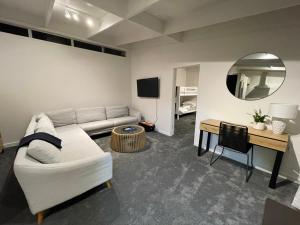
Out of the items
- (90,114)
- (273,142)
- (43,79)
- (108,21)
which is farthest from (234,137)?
(43,79)

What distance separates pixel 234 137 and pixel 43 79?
13.9 feet

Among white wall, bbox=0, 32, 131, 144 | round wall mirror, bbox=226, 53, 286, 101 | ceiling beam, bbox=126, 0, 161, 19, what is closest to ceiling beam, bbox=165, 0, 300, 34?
round wall mirror, bbox=226, 53, 286, 101

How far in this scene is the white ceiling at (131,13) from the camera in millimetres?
2121

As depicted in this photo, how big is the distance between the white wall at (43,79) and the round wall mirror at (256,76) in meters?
3.45

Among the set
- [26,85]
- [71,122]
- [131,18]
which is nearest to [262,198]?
[131,18]

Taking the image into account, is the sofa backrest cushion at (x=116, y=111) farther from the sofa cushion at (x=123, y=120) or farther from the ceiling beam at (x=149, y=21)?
the ceiling beam at (x=149, y=21)

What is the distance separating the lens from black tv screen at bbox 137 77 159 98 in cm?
424

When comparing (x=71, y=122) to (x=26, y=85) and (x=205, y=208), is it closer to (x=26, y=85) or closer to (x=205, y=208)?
(x=26, y=85)

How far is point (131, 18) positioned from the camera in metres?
2.44

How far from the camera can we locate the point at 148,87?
4.44 meters

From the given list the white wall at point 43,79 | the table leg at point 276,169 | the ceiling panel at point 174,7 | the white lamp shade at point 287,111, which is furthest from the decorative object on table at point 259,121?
the white wall at point 43,79

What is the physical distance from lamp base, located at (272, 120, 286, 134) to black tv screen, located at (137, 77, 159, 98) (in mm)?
2761

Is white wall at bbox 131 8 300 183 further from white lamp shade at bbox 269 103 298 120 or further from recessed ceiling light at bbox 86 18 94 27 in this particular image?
recessed ceiling light at bbox 86 18 94 27

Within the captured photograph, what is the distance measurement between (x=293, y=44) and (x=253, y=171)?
2177mm
